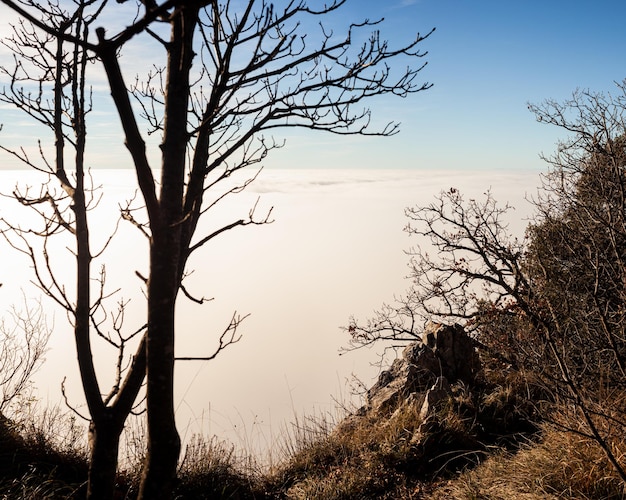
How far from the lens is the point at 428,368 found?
23.7 ft

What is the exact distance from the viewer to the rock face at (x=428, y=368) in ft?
22.8

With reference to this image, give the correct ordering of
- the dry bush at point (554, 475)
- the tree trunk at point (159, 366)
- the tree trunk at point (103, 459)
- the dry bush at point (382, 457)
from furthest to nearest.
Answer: the dry bush at point (382, 457), the dry bush at point (554, 475), the tree trunk at point (103, 459), the tree trunk at point (159, 366)

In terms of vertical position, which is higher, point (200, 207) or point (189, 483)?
point (200, 207)

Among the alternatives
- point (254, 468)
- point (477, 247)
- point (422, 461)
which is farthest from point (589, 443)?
point (477, 247)

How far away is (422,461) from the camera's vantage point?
5.43 m

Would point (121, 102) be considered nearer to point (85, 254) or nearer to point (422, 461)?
point (85, 254)

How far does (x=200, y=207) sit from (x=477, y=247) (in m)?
9.74

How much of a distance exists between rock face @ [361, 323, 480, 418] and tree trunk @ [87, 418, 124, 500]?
4361 mm

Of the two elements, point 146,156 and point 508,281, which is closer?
point 146,156

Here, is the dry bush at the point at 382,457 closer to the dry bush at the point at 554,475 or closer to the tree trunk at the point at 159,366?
the dry bush at the point at 554,475

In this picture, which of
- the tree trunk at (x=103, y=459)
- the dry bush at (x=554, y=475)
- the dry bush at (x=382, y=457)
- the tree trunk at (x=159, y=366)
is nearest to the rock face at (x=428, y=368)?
the dry bush at (x=382, y=457)

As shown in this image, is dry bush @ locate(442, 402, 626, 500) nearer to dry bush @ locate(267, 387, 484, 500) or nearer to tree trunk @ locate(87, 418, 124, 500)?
dry bush @ locate(267, 387, 484, 500)

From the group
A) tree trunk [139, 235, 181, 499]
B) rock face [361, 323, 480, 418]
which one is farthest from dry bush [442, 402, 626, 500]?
tree trunk [139, 235, 181, 499]

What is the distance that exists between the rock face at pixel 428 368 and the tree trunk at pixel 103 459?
172 inches
